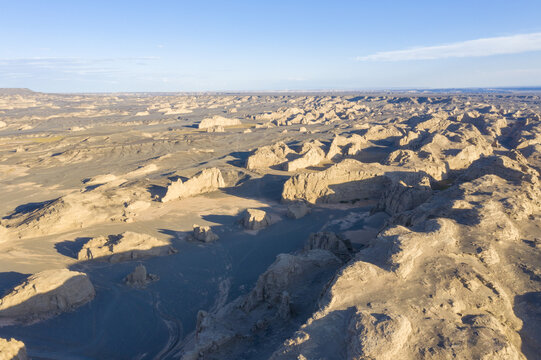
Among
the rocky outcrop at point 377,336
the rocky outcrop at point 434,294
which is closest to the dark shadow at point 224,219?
the rocky outcrop at point 434,294

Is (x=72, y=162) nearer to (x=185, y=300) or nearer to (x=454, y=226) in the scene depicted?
(x=185, y=300)

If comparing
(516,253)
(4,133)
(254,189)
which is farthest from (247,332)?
(4,133)

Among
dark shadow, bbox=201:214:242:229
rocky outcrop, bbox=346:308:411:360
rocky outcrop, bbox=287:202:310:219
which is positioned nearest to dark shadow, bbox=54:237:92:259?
dark shadow, bbox=201:214:242:229

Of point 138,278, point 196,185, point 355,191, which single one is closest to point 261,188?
point 196,185

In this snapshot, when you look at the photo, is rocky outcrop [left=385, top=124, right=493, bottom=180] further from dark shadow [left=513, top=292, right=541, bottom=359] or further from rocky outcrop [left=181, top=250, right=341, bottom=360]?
dark shadow [left=513, top=292, right=541, bottom=359]

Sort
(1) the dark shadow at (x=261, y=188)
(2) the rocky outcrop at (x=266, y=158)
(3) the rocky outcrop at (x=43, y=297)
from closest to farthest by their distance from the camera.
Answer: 1. (3) the rocky outcrop at (x=43, y=297)
2. (1) the dark shadow at (x=261, y=188)
3. (2) the rocky outcrop at (x=266, y=158)

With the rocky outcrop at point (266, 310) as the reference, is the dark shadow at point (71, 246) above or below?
below

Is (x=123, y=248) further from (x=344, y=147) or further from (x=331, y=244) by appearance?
(x=344, y=147)

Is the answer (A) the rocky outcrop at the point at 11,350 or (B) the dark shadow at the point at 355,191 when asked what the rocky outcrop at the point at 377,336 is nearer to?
(A) the rocky outcrop at the point at 11,350
